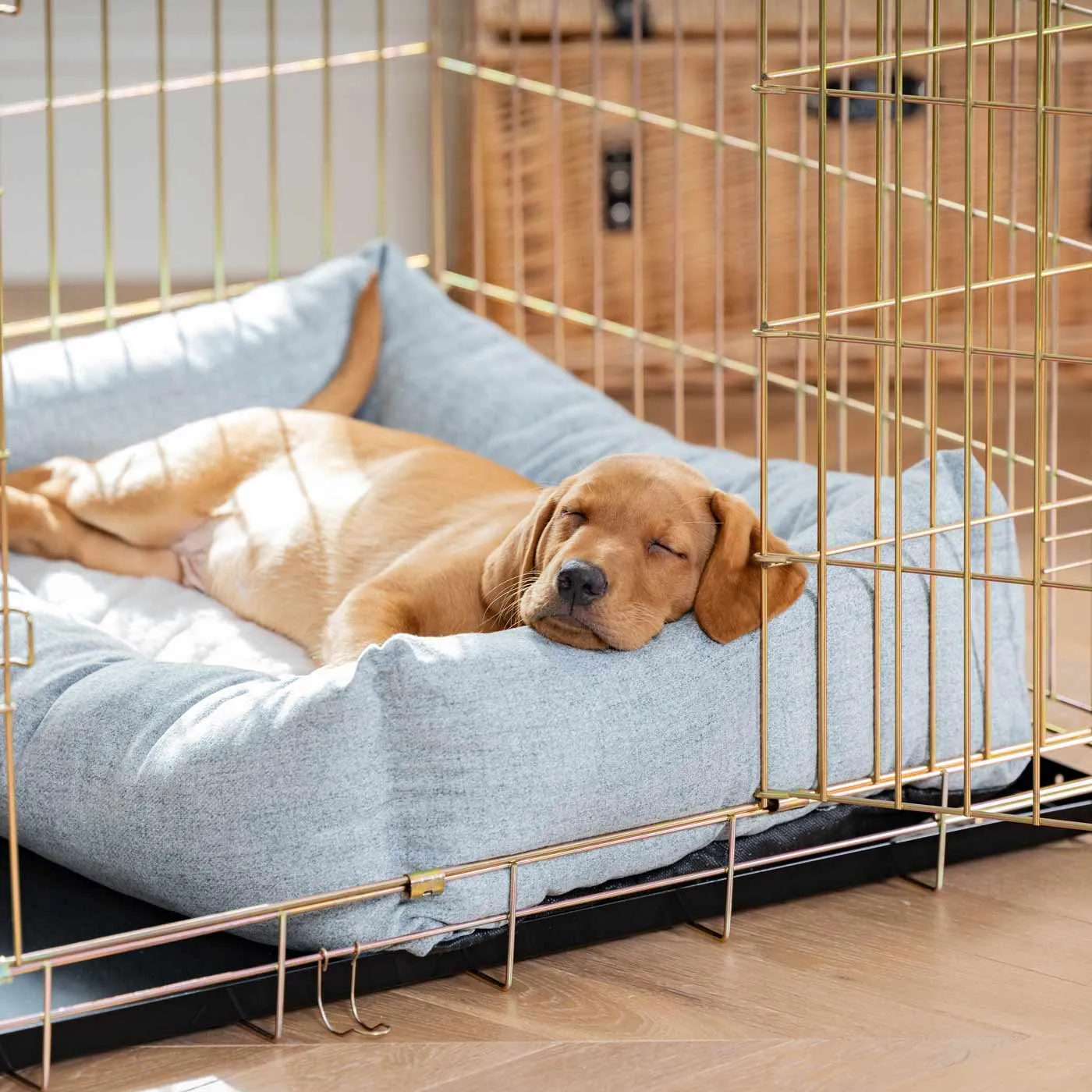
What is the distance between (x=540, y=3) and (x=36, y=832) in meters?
3.13

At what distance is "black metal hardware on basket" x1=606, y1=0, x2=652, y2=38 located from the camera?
4.21 m

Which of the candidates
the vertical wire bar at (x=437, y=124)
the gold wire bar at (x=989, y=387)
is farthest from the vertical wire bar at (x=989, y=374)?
the vertical wire bar at (x=437, y=124)

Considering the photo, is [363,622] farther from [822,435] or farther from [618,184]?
[618,184]

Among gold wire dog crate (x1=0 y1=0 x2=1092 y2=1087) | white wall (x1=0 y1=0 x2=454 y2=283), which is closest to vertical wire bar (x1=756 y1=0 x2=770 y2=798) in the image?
gold wire dog crate (x1=0 y1=0 x2=1092 y2=1087)

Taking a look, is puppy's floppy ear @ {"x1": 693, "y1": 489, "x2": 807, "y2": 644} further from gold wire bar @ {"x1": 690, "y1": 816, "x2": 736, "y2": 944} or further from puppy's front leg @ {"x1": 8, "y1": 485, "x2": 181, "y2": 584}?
puppy's front leg @ {"x1": 8, "y1": 485, "x2": 181, "y2": 584}

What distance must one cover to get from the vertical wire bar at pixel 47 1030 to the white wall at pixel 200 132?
3.84m

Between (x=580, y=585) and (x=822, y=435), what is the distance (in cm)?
28

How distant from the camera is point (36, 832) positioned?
156cm

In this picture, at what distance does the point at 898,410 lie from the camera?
1.52m

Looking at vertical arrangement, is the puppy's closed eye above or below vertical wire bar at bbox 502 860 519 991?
above

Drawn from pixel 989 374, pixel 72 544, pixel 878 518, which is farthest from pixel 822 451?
pixel 72 544

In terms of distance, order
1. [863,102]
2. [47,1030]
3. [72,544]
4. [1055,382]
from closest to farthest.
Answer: [47,1030]
[1055,382]
[72,544]
[863,102]

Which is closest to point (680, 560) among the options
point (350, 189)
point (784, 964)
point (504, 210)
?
point (784, 964)

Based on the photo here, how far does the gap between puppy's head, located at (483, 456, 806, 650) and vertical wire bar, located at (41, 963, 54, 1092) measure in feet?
1.88
